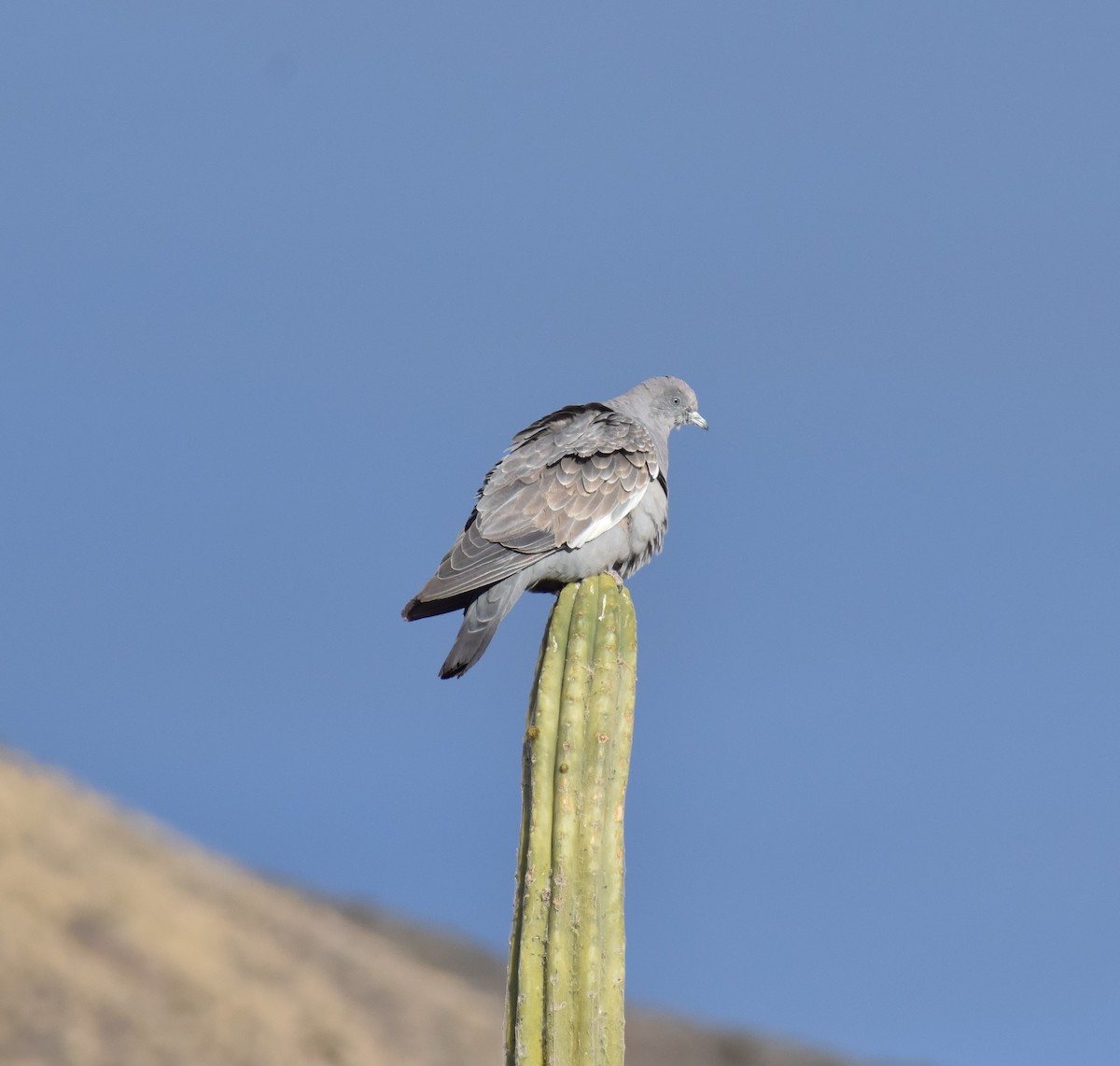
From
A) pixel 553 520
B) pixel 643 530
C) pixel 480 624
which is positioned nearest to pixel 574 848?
pixel 480 624

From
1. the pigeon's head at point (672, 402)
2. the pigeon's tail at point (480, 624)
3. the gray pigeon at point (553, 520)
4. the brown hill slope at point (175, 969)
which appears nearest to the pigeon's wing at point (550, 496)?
the gray pigeon at point (553, 520)

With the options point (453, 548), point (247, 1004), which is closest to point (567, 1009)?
point (453, 548)

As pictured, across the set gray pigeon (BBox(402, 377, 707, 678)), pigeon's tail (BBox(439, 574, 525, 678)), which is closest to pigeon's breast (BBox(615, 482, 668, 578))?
gray pigeon (BBox(402, 377, 707, 678))

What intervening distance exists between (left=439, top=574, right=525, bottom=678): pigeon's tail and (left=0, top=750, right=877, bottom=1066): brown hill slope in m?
20.0

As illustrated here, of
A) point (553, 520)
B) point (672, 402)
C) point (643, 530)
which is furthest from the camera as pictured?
point (672, 402)

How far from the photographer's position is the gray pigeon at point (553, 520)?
948cm

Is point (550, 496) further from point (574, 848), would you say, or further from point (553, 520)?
point (574, 848)

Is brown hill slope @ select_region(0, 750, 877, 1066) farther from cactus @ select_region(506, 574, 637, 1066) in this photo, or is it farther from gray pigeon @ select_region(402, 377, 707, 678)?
cactus @ select_region(506, 574, 637, 1066)

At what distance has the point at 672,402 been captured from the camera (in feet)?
38.8

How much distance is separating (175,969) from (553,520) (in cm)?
2402

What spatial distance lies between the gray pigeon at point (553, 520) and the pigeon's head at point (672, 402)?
0.99 m

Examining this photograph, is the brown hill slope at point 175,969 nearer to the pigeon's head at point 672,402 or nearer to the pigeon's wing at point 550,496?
the pigeon's head at point 672,402

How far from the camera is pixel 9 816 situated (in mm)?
33750

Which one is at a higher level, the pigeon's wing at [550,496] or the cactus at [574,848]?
the pigeon's wing at [550,496]
